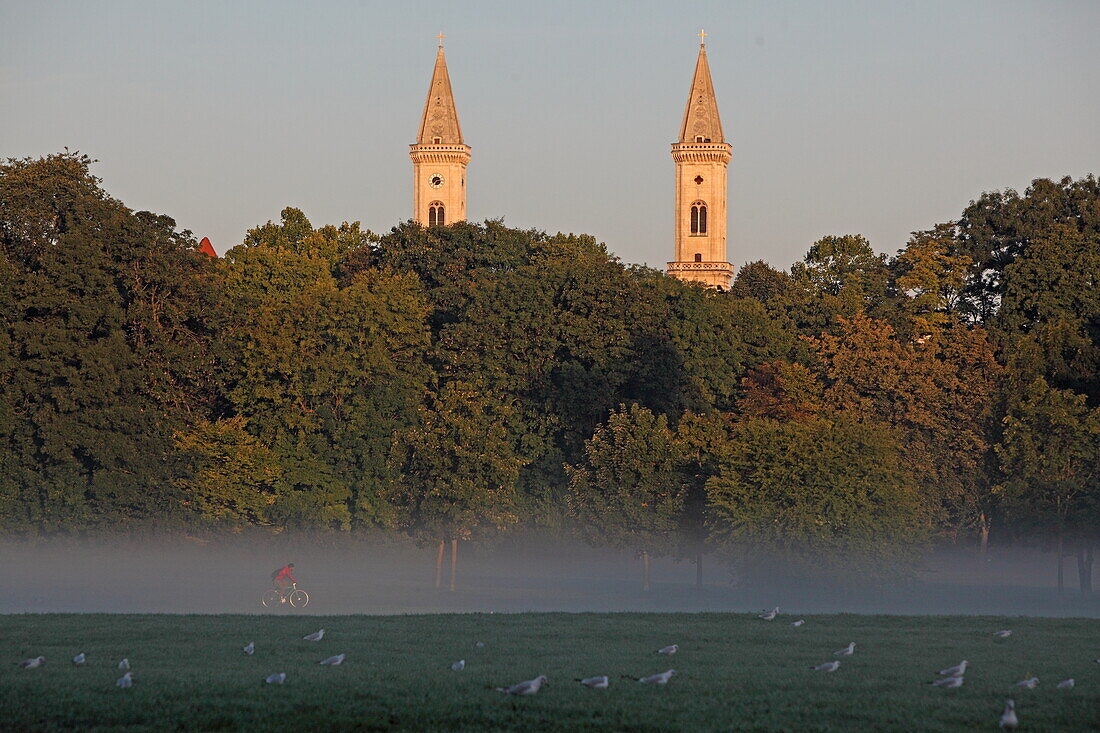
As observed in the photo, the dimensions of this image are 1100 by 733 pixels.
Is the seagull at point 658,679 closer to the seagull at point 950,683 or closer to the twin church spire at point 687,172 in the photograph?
the seagull at point 950,683

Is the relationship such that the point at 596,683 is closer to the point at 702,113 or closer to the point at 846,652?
the point at 846,652

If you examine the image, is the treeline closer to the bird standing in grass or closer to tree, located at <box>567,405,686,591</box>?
tree, located at <box>567,405,686,591</box>

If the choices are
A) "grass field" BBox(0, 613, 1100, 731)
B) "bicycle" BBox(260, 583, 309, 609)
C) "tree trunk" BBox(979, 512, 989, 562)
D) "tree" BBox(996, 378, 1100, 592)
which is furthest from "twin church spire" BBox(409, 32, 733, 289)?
"grass field" BBox(0, 613, 1100, 731)

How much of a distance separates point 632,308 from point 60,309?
2417 centimetres

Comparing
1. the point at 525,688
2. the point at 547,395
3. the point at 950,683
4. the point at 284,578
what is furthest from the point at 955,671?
the point at 547,395

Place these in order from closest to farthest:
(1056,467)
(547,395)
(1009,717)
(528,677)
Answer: (1009,717), (528,677), (1056,467), (547,395)

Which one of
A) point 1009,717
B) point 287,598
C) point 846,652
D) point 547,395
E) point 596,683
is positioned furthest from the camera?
point 547,395

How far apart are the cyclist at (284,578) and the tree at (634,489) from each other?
46.8 feet

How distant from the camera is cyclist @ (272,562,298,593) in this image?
141 feet

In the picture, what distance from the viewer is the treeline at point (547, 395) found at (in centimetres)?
5444

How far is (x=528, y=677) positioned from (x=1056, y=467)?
127 ft

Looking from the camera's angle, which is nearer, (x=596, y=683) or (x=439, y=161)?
(x=596, y=683)

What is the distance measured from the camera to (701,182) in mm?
149000

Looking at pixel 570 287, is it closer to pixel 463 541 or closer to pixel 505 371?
pixel 505 371
